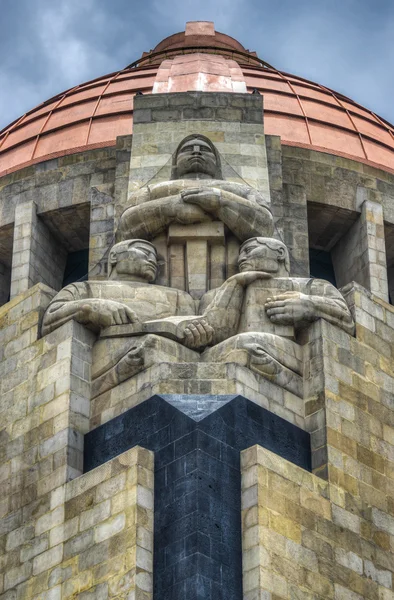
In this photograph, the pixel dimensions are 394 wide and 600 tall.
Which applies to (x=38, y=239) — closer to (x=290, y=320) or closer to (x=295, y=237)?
(x=295, y=237)

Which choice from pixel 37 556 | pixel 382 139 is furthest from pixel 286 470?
pixel 382 139

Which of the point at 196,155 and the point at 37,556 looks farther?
the point at 196,155

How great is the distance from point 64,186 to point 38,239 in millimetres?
1140

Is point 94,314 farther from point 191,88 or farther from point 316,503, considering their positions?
point 191,88

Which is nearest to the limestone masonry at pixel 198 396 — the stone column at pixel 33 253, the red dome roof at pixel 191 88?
the stone column at pixel 33 253

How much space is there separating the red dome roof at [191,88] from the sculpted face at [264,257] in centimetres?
825

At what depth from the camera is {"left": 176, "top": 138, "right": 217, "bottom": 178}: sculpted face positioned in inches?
1403

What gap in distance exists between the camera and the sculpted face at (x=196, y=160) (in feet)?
117

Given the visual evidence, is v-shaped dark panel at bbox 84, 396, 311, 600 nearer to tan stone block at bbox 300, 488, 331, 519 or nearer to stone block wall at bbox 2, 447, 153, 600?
stone block wall at bbox 2, 447, 153, 600

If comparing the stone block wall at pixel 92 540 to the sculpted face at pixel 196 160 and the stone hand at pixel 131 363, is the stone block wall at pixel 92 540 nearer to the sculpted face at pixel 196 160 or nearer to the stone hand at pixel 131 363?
the stone hand at pixel 131 363

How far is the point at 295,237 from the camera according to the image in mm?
38312

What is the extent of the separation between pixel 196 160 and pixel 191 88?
8.65 m

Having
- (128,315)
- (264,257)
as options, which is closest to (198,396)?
(128,315)

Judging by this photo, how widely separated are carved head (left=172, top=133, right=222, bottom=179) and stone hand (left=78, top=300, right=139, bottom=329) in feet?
13.8
